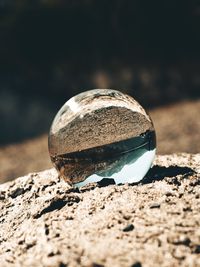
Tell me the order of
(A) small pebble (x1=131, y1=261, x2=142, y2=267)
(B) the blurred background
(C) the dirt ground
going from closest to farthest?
→ 1. (A) small pebble (x1=131, y1=261, x2=142, y2=267)
2. (C) the dirt ground
3. (B) the blurred background

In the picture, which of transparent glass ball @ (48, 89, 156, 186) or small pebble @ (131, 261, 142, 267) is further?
transparent glass ball @ (48, 89, 156, 186)

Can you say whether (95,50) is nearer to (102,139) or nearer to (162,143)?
(162,143)

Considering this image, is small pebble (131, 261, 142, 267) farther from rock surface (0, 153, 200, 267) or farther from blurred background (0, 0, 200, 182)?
blurred background (0, 0, 200, 182)

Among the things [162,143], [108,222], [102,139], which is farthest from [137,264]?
[162,143]

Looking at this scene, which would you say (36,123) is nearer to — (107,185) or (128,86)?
(128,86)

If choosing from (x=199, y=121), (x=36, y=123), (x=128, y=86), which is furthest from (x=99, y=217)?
(x=128, y=86)

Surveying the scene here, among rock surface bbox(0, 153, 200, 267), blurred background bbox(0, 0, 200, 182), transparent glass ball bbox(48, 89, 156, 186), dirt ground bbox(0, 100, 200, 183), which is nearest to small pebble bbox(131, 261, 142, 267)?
rock surface bbox(0, 153, 200, 267)
